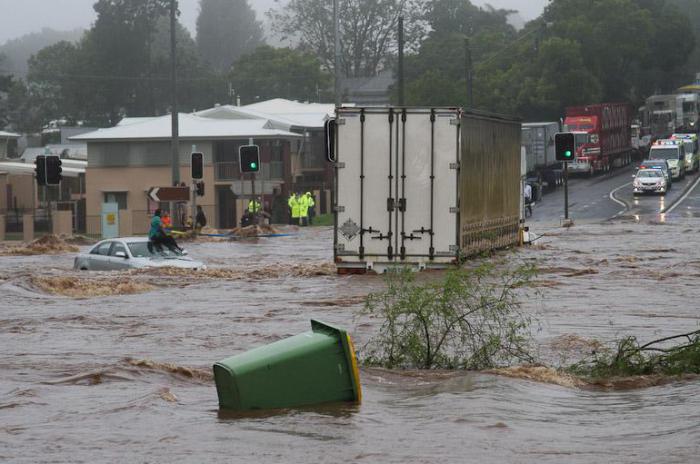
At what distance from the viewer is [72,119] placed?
12050 cm

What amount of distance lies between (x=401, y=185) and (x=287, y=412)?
1295 cm

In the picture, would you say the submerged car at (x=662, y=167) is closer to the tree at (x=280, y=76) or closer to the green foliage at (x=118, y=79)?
the tree at (x=280, y=76)

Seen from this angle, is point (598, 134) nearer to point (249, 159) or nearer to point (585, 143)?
point (585, 143)

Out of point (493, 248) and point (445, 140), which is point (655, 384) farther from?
point (493, 248)

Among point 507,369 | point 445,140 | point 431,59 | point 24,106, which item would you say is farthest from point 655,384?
point 24,106

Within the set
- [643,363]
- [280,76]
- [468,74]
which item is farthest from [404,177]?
[280,76]

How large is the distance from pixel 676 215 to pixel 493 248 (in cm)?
2523

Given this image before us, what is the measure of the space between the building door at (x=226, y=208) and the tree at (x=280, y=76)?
1856 inches

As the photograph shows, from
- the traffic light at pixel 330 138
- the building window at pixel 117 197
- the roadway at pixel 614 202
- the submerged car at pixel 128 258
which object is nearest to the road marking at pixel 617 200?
the roadway at pixel 614 202

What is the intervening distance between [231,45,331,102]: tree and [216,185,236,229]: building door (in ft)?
155

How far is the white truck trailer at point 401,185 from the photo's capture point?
2369cm

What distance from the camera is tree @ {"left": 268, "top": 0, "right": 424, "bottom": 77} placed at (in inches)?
4604

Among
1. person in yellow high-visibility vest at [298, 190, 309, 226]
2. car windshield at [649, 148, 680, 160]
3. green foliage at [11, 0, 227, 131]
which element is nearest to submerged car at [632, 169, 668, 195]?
car windshield at [649, 148, 680, 160]

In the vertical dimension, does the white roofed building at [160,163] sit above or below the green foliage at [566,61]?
below
